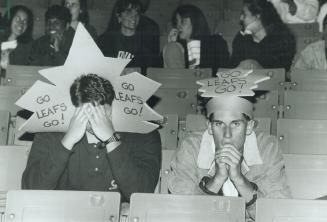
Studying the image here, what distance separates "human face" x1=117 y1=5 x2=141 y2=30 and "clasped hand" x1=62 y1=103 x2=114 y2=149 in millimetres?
2267

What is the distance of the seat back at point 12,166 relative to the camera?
3.45 meters

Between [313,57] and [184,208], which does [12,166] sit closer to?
[184,208]

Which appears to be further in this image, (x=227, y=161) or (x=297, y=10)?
(x=297, y=10)

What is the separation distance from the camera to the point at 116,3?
5680 mm

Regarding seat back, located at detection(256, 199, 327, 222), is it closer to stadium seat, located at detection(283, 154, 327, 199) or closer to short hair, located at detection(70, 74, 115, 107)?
stadium seat, located at detection(283, 154, 327, 199)

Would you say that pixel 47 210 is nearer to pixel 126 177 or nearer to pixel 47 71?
pixel 126 177

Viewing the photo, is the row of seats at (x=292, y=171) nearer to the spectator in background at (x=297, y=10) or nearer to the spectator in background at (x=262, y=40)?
the spectator in background at (x=262, y=40)

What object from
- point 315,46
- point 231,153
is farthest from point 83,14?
point 231,153

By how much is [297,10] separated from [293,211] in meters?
3.38

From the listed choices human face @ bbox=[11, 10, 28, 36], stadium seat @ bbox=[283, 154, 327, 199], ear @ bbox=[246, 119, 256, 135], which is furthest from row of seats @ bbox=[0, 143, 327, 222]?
human face @ bbox=[11, 10, 28, 36]

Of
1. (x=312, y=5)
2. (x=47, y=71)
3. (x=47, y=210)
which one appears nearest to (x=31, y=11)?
(x=312, y=5)

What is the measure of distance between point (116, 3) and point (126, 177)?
9.20ft

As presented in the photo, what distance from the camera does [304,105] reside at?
13.5 ft

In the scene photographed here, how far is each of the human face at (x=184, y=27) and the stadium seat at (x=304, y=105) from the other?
1.42 m
